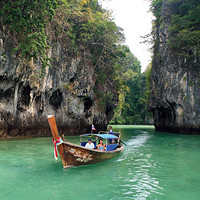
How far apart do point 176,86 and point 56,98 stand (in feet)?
48.1

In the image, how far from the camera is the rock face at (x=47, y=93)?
14.7m

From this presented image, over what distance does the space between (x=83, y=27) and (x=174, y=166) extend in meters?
17.0

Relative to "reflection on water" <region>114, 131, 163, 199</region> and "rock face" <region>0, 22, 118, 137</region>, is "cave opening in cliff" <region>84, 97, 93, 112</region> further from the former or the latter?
"reflection on water" <region>114, 131, 163, 199</region>

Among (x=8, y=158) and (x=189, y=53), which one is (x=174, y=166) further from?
(x=189, y=53)

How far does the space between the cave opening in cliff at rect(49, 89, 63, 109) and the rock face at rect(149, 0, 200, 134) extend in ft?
45.2

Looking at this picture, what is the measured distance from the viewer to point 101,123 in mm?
28984

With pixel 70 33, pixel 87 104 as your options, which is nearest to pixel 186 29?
pixel 70 33

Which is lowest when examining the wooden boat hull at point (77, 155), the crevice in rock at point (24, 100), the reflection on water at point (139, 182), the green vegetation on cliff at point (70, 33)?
the reflection on water at point (139, 182)

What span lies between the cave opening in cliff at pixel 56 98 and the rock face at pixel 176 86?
1378 centimetres

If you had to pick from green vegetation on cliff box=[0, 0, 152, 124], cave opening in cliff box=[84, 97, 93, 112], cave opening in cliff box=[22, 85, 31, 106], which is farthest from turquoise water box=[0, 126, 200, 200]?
cave opening in cliff box=[84, 97, 93, 112]

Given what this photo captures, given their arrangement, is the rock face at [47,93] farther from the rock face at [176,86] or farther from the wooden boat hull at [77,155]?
the wooden boat hull at [77,155]

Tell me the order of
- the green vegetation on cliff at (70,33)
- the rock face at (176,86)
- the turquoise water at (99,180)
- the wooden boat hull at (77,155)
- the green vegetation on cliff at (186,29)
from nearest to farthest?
the turquoise water at (99,180), the wooden boat hull at (77,155), the green vegetation on cliff at (70,33), the green vegetation on cliff at (186,29), the rock face at (176,86)

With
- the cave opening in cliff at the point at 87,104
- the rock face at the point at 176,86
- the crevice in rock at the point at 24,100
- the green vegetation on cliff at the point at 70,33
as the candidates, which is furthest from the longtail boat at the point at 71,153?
the rock face at the point at 176,86

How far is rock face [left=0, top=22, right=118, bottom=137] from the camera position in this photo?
14734 millimetres
